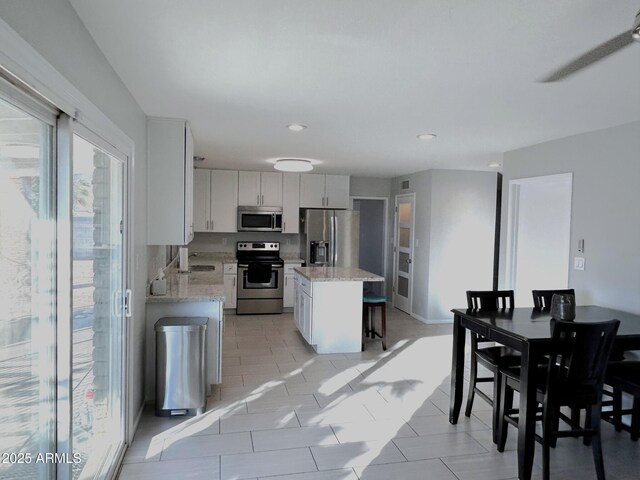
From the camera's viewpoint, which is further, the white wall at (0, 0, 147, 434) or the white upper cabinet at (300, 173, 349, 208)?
the white upper cabinet at (300, 173, 349, 208)

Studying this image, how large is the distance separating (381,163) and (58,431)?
16.1 feet

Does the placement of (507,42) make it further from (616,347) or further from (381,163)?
(381,163)

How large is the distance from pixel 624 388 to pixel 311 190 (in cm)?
525

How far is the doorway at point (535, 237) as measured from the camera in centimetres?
469

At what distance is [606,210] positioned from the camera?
11.7ft

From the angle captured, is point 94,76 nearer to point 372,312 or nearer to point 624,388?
point 624,388

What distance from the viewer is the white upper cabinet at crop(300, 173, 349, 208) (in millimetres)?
7227

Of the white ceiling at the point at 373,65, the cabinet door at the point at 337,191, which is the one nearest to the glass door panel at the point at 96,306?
the white ceiling at the point at 373,65

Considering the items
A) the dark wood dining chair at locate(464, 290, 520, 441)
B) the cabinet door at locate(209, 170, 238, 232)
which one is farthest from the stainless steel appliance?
the dark wood dining chair at locate(464, 290, 520, 441)

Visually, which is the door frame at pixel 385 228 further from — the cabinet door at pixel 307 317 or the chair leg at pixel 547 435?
the chair leg at pixel 547 435

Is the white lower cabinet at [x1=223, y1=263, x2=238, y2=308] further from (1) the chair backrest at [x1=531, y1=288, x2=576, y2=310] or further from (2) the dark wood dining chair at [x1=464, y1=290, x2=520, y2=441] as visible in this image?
(1) the chair backrest at [x1=531, y1=288, x2=576, y2=310]

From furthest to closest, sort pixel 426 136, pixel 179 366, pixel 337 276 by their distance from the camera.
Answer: pixel 337 276, pixel 426 136, pixel 179 366

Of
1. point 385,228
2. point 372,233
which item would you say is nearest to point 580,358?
point 385,228

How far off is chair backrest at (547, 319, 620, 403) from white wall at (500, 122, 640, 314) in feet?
3.79
